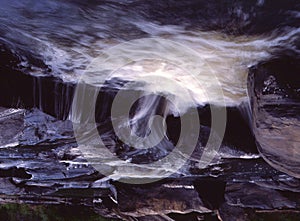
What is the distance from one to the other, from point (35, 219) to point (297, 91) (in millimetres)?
6437

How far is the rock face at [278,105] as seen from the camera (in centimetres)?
311

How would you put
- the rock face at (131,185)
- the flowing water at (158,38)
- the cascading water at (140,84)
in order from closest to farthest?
the flowing water at (158,38)
the cascading water at (140,84)
the rock face at (131,185)

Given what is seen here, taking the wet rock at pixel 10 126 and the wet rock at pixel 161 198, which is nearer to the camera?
the wet rock at pixel 10 126

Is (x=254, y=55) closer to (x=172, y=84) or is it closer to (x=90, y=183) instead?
(x=172, y=84)

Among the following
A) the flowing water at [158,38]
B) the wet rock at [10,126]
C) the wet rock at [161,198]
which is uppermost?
the flowing water at [158,38]

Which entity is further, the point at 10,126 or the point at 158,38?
the point at 10,126

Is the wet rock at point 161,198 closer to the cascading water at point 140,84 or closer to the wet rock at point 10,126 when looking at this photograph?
the cascading water at point 140,84

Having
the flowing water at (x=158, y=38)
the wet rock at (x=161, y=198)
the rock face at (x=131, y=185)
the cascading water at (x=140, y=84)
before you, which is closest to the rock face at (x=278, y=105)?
the cascading water at (x=140, y=84)

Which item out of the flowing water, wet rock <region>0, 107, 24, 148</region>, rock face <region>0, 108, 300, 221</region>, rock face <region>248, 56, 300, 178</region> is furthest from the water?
rock face <region>0, 108, 300, 221</region>

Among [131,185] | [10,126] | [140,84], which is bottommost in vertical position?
[131,185]

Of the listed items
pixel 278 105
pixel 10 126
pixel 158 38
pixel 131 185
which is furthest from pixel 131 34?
pixel 131 185

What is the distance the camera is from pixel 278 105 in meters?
3.14

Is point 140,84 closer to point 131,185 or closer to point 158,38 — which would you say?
point 158,38

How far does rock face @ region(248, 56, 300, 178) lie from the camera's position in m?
3.11
